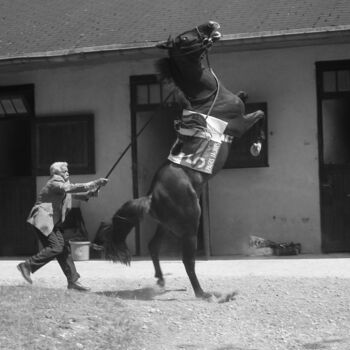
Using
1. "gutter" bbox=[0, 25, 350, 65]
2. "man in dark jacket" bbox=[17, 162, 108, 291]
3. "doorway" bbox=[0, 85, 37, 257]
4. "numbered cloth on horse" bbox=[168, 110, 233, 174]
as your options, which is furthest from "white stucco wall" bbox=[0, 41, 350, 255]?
"man in dark jacket" bbox=[17, 162, 108, 291]

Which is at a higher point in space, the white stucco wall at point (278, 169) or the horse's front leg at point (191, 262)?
the white stucco wall at point (278, 169)

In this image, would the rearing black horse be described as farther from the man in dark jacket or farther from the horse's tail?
the man in dark jacket

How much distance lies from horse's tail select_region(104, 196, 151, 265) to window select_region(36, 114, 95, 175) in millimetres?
3969

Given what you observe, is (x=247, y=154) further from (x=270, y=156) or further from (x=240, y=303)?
(x=240, y=303)

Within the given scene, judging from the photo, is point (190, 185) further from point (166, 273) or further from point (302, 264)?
point (302, 264)

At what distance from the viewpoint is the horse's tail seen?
803cm

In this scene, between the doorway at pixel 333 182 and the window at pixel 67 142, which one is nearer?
the doorway at pixel 333 182

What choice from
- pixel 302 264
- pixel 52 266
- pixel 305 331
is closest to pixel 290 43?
pixel 302 264

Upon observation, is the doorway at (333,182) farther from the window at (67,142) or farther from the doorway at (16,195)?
the doorway at (16,195)

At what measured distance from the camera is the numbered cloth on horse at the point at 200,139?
7.85m

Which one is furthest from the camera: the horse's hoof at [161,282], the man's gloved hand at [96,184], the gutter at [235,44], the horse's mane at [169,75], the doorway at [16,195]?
the doorway at [16,195]

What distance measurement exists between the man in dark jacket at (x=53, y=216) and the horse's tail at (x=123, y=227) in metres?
0.39

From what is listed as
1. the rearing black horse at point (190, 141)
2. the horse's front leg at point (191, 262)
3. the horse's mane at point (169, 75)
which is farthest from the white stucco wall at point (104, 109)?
the horse's front leg at point (191, 262)

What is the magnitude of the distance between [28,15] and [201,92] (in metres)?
6.62
